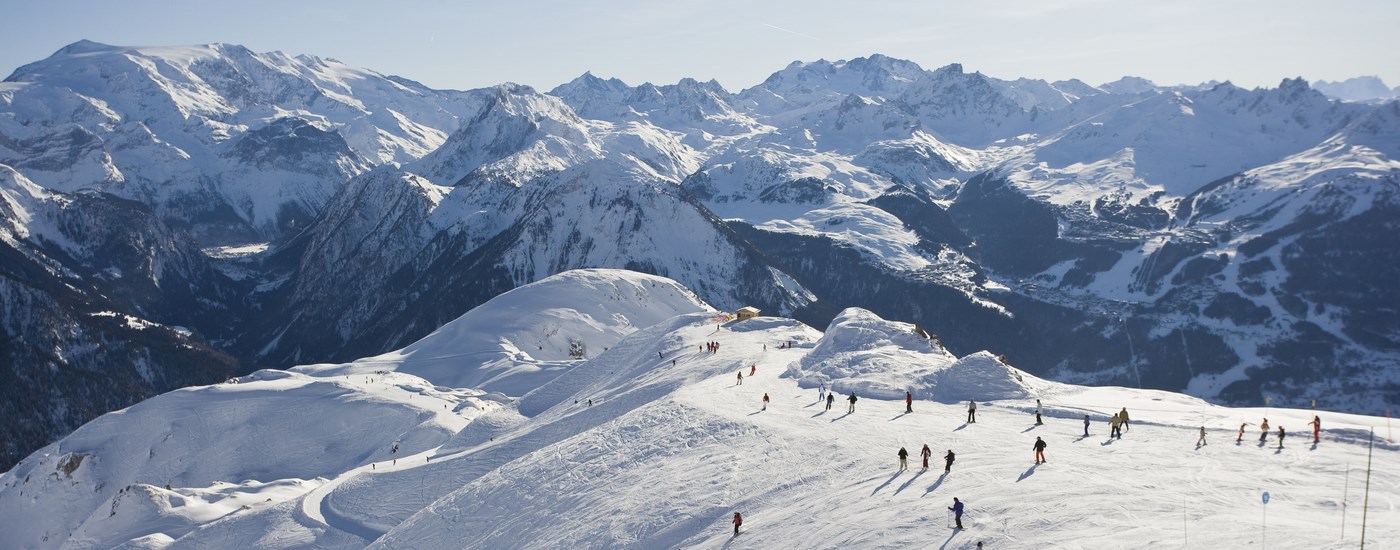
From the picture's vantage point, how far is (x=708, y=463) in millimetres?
58969

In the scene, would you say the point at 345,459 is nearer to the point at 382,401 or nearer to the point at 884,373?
the point at 382,401

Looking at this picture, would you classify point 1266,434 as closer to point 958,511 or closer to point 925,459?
point 925,459

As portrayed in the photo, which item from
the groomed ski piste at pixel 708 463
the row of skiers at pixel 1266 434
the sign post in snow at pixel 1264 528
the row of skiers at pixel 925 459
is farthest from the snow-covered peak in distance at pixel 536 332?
the sign post in snow at pixel 1264 528

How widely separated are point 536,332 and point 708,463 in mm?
96459

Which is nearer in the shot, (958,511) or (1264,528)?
(1264,528)

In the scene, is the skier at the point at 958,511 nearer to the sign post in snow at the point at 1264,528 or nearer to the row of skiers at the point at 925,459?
the row of skiers at the point at 925,459

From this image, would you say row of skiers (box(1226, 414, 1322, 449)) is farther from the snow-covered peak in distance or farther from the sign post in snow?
the snow-covered peak in distance

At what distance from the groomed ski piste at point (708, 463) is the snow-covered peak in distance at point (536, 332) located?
623 centimetres

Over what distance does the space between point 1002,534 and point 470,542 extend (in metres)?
32.8

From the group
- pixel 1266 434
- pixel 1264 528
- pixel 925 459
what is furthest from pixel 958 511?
pixel 1266 434

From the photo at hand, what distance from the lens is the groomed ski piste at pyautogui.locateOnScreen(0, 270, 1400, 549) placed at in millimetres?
43500

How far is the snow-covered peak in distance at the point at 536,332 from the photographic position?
135125 mm

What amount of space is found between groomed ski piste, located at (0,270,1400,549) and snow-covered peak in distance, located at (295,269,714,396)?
6.23m

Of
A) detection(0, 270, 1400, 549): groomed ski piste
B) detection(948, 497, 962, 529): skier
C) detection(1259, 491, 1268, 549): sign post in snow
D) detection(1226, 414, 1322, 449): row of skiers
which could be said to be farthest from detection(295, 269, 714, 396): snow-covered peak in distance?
detection(1259, 491, 1268, 549): sign post in snow
